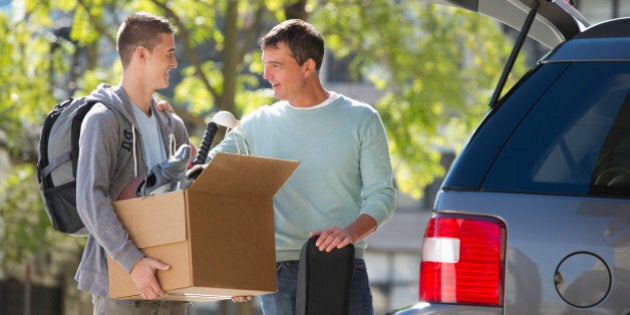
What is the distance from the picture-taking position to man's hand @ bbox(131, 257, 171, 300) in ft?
15.2

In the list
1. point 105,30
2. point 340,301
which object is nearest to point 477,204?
point 340,301

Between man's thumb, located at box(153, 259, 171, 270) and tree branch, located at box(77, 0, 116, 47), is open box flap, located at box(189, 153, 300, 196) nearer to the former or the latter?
man's thumb, located at box(153, 259, 171, 270)

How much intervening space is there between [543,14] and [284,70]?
40.8 inches

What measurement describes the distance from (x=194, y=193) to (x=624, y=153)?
145 cm

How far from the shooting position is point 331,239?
4.70 meters

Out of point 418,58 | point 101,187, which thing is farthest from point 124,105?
point 418,58

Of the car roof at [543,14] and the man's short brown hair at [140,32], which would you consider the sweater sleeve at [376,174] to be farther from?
the man's short brown hair at [140,32]

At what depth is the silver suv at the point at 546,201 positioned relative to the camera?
3.74m

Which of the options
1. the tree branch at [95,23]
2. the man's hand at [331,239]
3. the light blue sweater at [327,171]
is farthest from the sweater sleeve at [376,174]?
the tree branch at [95,23]

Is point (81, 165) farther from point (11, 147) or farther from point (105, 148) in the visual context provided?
point (11, 147)

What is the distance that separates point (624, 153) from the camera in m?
3.90

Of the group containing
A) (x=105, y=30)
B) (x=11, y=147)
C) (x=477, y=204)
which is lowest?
(x=477, y=204)

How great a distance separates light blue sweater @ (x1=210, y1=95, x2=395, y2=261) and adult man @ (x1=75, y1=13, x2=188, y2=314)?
0.30 m

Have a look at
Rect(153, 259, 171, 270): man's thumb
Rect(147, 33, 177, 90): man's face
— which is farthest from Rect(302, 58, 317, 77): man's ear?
Rect(153, 259, 171, 270): man's thumb
